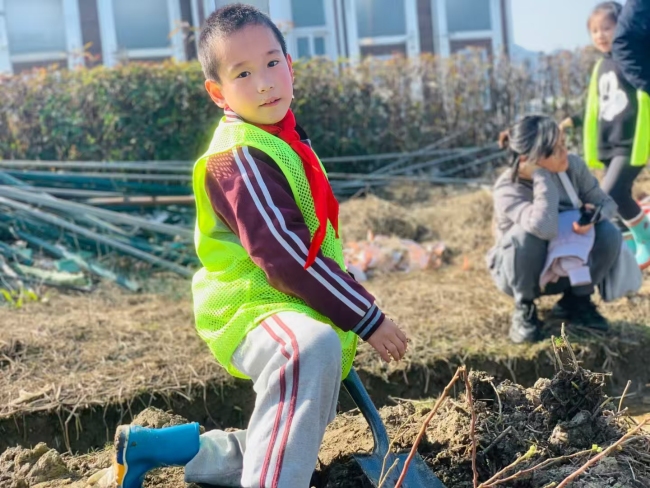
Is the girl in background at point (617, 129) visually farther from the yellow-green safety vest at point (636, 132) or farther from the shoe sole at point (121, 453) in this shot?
the shoe sole at point (121, 453)

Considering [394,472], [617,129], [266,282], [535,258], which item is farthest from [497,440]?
[617,129]

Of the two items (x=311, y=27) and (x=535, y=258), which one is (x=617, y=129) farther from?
(x=311, y=27)

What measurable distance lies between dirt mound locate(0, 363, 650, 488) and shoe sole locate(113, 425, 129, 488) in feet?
1.18

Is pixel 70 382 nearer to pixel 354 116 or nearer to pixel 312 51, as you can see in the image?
pixel 354 116

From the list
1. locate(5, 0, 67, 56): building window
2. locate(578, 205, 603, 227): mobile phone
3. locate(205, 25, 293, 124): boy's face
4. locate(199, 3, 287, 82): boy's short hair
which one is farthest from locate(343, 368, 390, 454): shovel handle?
locate(5, 0, 67, 56): building window

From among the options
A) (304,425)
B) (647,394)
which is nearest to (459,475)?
(304,425)

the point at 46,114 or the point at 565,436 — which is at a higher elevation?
the point at 46,114

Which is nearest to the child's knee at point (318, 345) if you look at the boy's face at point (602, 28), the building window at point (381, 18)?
→ the boy's face at point (602, 28)

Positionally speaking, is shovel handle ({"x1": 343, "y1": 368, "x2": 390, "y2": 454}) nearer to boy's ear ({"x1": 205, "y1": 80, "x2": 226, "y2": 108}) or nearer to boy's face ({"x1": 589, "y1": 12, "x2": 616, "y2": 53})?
boy's ear ({"x1": 205, "y1": 80, "x2": 226, "y2": 108})

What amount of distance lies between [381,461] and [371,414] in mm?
141

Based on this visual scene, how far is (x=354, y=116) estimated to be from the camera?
32.3ft

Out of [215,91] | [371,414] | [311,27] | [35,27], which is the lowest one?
[371,414]

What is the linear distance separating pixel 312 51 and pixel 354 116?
922cm

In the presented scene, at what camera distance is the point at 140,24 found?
1906 cm
